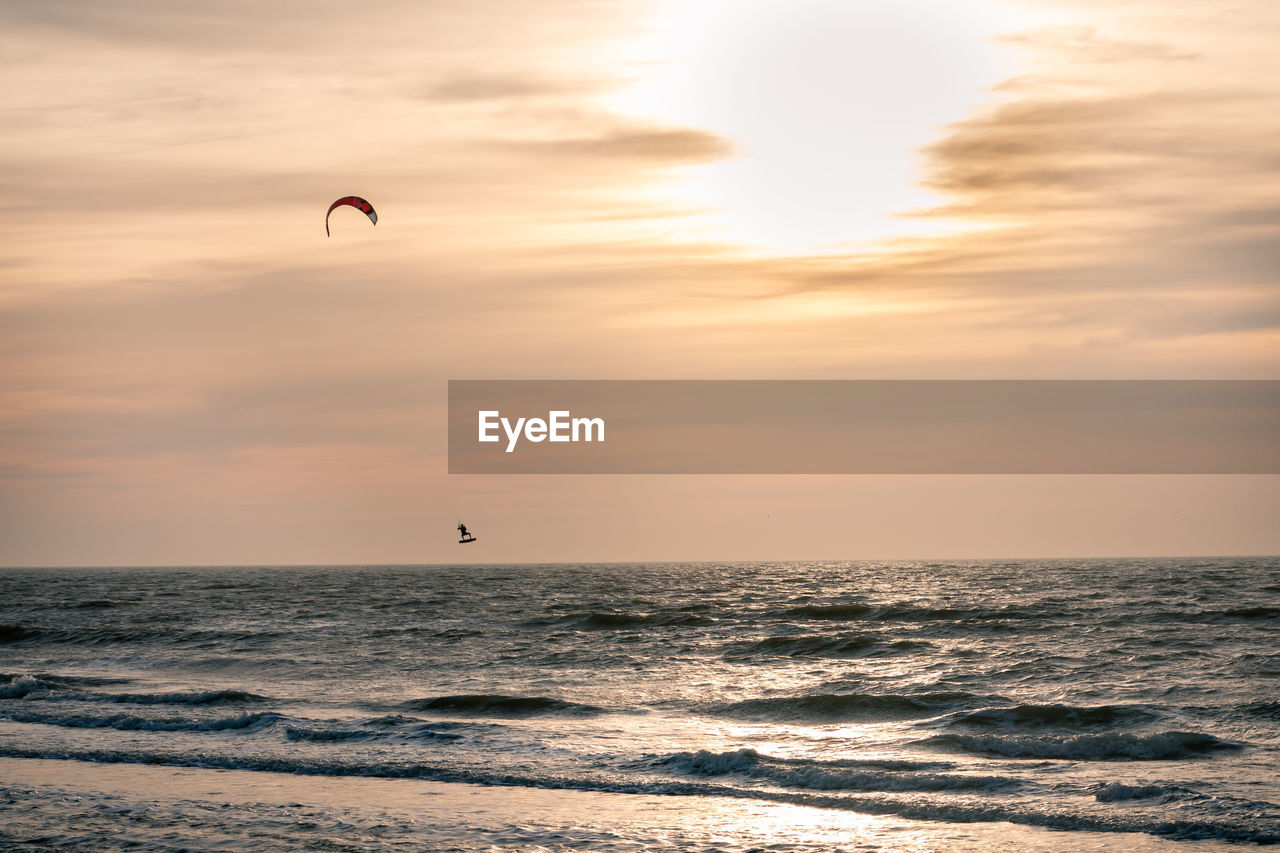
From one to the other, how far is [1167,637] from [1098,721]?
14666 millimetres

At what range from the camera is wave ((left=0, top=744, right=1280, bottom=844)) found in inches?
542

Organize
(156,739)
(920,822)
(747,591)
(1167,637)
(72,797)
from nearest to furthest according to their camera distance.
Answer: (920,822) < (72,797) < (156,739) < (1167,637) < (747,591)

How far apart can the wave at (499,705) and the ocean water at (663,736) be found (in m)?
0.09

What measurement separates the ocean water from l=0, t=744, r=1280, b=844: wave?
50 mm

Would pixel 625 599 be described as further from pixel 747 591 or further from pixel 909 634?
pixel 909 634

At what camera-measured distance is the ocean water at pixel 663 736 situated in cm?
1416

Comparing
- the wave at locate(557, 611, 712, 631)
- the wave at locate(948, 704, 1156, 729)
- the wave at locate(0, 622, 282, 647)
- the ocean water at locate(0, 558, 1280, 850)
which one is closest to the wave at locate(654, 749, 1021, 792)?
the ocean water at locate(0, 558, 1280, 850)

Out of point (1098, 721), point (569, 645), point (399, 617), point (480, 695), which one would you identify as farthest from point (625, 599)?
point (1098, 721)

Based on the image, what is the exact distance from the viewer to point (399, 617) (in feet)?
172

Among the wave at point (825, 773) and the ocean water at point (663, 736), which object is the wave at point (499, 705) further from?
the wave at point (825, 773)

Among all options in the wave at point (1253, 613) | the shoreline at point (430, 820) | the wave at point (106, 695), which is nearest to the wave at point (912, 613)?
the wave at point (1253, 613)

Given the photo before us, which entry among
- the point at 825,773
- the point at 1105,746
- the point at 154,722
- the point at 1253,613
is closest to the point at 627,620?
the point at 1253,613

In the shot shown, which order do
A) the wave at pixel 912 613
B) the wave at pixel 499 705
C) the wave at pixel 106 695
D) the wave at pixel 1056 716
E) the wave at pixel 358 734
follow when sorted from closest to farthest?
the wave at pixel 358 734, the wave at pixel 1056 716, the wave at pixel 499 705, the wave at pixel 106 695, the wave at pixel 912 613

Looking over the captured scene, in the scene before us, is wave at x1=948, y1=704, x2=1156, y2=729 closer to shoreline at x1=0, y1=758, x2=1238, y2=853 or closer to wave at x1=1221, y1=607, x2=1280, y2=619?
shoreline at x1=0, y1=758, x2=1238, y2=853
